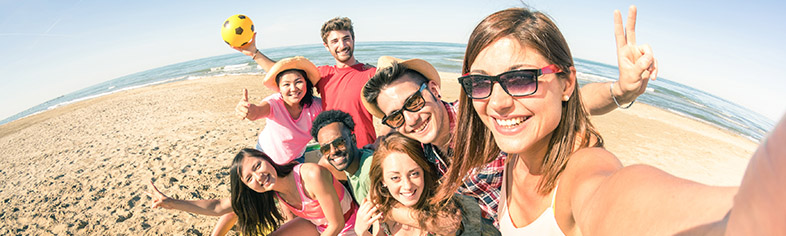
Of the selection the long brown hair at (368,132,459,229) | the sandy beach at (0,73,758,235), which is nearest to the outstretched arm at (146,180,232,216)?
the sandy beach at (0,73,758,235)

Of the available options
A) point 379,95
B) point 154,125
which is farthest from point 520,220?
point 154,125

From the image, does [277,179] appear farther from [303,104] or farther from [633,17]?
[633,17]

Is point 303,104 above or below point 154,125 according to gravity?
above

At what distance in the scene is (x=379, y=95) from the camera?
3.26 m

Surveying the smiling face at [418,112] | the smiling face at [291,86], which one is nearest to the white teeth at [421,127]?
the smiling face at [418,112]

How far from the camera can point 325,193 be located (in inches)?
134

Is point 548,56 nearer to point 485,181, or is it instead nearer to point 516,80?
point 516,80

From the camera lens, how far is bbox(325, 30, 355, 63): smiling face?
16.1 ft

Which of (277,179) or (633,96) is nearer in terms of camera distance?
(633,96)

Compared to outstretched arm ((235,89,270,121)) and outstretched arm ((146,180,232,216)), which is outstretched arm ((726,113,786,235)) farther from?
outstretched arm ((146,180,232,216))

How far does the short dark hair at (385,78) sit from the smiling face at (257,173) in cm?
121

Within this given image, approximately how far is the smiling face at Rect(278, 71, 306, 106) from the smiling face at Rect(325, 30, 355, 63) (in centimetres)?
76

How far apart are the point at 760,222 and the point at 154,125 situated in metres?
13.6

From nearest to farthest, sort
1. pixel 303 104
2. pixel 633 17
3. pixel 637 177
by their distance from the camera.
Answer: pixel 637 177, pixel 633 17, pixel 303 104
